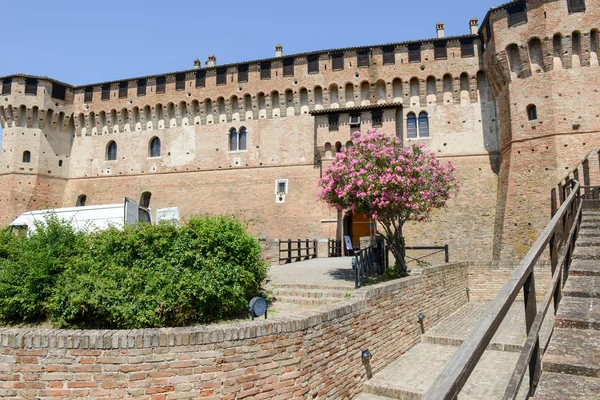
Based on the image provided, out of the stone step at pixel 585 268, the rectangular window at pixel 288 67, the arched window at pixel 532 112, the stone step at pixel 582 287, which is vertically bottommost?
the stone step at pixel 582 287

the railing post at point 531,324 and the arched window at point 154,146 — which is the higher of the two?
the arched window at point 154,146

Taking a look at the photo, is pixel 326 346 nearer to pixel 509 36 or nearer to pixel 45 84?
pixel 509 36

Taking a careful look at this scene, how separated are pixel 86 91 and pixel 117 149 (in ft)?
17.0

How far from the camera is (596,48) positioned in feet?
62.3

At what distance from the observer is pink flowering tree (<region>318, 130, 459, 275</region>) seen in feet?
38.7

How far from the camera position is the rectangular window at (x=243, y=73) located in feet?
89.5

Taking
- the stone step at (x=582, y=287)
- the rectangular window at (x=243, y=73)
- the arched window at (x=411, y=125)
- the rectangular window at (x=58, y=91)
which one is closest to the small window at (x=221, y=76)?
the rectangular window at (x=243, y=73)

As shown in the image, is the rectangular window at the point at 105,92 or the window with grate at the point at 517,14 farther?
the rectangular window at the point at 105,92

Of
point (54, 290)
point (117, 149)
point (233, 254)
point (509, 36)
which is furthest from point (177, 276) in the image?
point (117, 149)

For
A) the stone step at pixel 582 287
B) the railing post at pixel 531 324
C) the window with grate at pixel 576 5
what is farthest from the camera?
the window with grate at pixel 576 5

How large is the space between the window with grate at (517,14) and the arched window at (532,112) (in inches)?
163

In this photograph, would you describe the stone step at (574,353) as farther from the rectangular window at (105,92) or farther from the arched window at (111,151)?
the rectangular window at (105,92)

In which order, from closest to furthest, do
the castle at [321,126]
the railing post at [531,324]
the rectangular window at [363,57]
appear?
the railing post at [531,324], the castle at [321,126], the rectangular window at [363,57]

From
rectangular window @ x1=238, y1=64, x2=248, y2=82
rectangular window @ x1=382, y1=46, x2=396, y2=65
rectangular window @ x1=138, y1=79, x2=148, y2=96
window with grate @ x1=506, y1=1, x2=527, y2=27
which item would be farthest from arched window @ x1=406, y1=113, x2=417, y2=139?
rectangular window @ x1=138, y1=79, x2=148, y2=96
